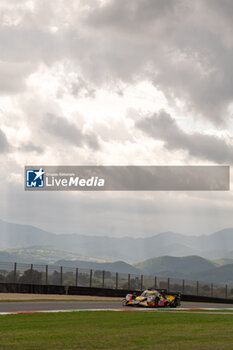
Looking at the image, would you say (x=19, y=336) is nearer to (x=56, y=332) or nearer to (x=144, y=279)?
(x=56, y=332)

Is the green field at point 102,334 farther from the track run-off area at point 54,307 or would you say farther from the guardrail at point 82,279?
the guardrail at point 82,279

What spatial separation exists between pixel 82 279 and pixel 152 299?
46.6 ft

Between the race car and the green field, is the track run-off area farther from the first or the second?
the green field

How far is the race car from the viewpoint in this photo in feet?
92.6

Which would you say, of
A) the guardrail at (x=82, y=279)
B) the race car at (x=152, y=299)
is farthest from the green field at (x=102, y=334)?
the guardrail at (x=82, y=279)

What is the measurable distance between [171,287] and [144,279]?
436cm

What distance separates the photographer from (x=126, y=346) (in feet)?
37.2

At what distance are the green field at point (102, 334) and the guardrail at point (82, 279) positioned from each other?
685 inches

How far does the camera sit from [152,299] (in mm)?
28516

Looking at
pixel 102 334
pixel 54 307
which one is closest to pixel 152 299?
pixel 54 307

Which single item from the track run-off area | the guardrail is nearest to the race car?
the track run-off area

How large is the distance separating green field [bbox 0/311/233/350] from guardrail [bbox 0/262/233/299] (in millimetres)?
17390

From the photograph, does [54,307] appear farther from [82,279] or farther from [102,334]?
[82,279]

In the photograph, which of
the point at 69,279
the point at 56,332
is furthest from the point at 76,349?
the point at 69,279
